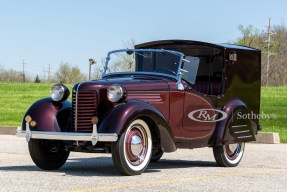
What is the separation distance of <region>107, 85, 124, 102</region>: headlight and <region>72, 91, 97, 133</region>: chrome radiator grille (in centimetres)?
28

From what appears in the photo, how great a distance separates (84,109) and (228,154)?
10.4ft

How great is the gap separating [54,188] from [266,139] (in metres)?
11.1

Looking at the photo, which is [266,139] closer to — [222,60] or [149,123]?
[222,60]

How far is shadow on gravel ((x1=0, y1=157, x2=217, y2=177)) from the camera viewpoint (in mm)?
9414

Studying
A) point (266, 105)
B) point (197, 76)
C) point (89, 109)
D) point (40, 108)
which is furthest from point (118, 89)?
point (266, 105)

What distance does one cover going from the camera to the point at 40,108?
9703 mm

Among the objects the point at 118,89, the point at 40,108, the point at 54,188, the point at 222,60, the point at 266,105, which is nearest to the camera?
the point at 54,188

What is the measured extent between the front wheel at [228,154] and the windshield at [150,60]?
161 centimetres

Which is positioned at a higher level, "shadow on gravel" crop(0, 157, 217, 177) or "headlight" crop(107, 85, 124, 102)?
"headlight" crop(107, 85, 124, 102)

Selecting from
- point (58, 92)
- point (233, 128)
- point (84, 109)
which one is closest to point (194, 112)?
point (233, 128)

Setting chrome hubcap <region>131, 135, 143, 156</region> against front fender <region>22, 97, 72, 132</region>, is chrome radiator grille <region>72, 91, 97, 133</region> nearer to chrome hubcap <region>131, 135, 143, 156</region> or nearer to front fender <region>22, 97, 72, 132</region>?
front fender <region>22, 97, 72, 132</region>

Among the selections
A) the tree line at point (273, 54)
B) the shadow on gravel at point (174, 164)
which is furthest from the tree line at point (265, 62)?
the shadow on gravel at point (174, 164)

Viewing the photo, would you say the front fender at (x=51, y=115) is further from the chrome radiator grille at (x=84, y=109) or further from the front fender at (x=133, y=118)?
the front fender at (x=133, y=118)

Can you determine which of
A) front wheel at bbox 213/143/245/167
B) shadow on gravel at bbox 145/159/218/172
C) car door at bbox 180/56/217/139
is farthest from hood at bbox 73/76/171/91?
front wheel at bbox 213/143/245/167
